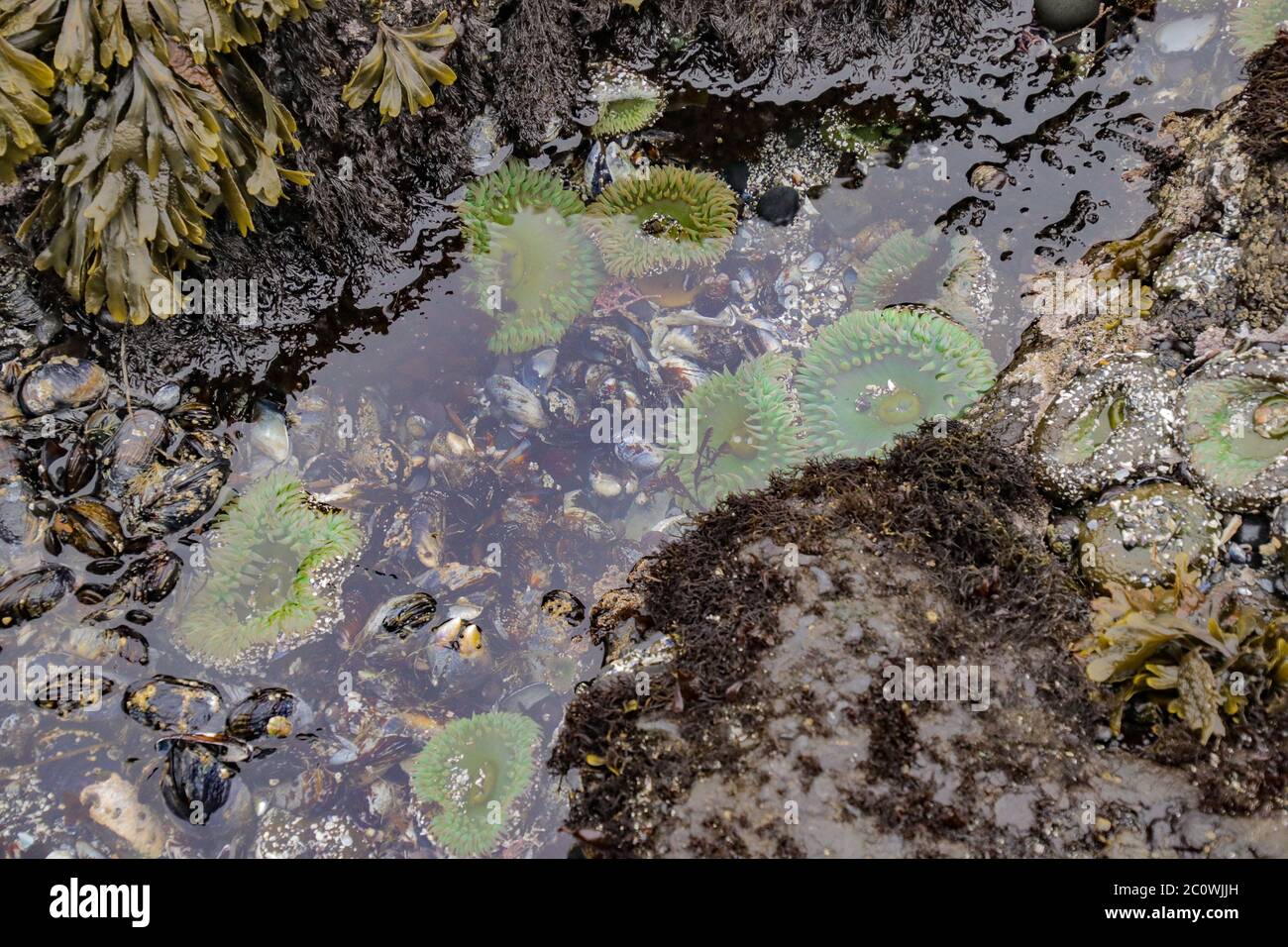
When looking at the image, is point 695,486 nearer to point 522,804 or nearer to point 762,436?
point 762,436

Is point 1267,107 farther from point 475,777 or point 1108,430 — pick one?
point 475,777

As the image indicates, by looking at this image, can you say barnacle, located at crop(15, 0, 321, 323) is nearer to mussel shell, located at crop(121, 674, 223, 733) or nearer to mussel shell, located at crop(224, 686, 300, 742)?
mussel shell, located at crop(121, 674, 223, 733)

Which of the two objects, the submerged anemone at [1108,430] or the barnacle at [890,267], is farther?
the barnacle at [890,267]

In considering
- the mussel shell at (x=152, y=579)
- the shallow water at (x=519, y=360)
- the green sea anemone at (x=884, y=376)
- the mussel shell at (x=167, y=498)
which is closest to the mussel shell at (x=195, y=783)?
the shallow water at (x=519, y=360)

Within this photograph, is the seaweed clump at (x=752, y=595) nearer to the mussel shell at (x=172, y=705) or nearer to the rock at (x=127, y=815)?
the mussel shell at (x=172, y=705)

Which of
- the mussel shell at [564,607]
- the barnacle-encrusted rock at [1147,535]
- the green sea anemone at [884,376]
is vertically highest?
the green sea anemone at [884,376]

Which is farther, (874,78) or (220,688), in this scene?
(874,78)
